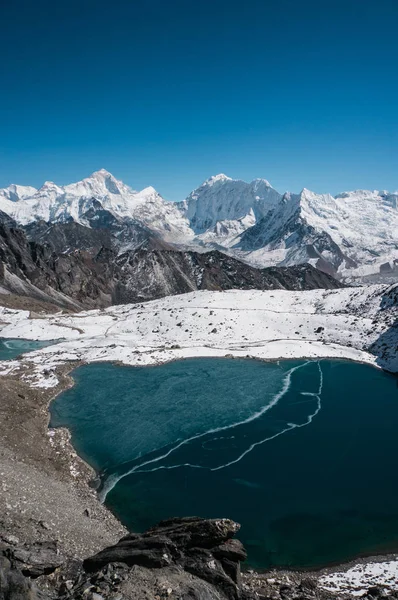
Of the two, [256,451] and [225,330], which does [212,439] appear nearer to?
[256,451]

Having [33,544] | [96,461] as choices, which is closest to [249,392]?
[96,461]

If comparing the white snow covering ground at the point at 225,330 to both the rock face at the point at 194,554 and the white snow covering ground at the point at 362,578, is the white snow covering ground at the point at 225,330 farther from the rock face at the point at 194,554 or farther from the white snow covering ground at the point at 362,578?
the white snow covering ground at the point at 362,578

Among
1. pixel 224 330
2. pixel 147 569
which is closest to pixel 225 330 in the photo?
pixel 224 330

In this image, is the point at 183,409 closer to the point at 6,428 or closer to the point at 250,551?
the point at 6,428

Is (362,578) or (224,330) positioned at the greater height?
(224,330)

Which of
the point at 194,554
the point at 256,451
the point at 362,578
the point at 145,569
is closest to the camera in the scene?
the point at 145,569

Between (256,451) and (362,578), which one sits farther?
(256,451)
